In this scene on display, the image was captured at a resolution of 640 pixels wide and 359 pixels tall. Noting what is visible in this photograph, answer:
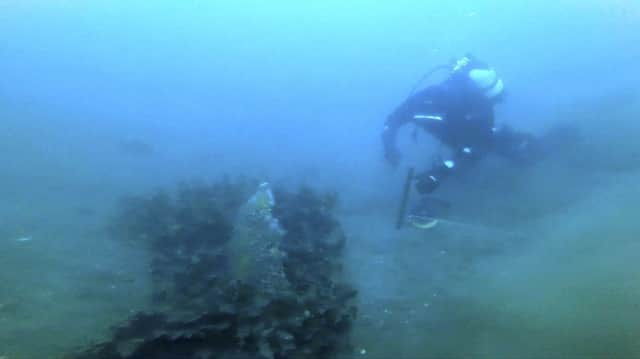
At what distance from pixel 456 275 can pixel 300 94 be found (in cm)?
897

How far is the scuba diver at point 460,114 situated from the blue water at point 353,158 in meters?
0.65

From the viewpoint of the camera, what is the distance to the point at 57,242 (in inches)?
221

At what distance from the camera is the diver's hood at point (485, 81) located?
7.13m

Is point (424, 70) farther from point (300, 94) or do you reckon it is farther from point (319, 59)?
point (300, 94)

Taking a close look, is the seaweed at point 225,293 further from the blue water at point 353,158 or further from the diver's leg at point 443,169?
the diver's leg at point 443,169

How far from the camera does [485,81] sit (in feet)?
23.4

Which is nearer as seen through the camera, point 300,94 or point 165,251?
point 165,251

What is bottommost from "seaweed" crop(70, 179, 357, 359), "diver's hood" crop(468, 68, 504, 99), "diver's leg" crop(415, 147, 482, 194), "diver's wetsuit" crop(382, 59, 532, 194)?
"seaweed" crop(70, 179, 357, 359)

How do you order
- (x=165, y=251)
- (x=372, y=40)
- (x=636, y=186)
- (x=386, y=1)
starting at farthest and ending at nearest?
(x=386, y=1) → (x=372, y=40) → (x=636, y=186) → (x=165, y=251)

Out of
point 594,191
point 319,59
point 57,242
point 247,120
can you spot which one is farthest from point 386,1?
point 57,242

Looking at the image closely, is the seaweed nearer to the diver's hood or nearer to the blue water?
the blue water

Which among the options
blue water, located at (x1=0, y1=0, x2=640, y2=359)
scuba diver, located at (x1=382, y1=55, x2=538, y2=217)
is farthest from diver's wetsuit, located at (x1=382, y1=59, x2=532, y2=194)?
blue water, located at (x1=0, y1=0, x2=640, y2=359)

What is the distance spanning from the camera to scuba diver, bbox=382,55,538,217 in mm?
7164

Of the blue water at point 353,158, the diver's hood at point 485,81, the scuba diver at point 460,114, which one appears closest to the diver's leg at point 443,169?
the scuba diver at point 460,114
